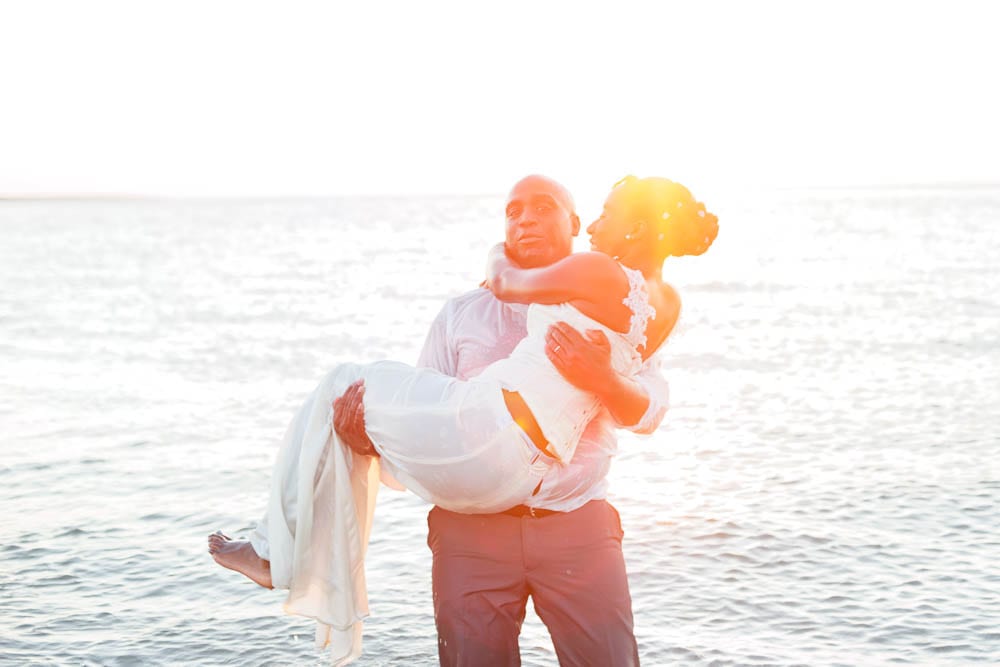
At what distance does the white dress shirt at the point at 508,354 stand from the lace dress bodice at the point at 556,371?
0.20 metres

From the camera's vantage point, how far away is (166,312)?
30.8m

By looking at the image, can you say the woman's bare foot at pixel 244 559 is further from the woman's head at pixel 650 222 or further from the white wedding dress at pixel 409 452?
the woman's head at pixel 650 222

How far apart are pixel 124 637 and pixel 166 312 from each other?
23802 millimetres

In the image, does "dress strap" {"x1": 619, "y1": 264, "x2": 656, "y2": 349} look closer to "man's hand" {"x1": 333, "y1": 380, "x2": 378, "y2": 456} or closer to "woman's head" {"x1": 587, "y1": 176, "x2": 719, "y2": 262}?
"woman's head" {"x1": 587, "y1": 176, "x2": 719, "y2": 262}

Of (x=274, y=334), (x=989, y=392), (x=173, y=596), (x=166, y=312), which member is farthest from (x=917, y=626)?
(x=166, y=312)

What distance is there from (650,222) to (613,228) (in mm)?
138

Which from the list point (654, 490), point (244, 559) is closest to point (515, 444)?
point (244, 559)

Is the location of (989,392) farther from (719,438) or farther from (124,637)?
(124,637)

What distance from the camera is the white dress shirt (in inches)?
171

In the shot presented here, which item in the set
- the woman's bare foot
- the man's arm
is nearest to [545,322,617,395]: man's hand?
the man's arm

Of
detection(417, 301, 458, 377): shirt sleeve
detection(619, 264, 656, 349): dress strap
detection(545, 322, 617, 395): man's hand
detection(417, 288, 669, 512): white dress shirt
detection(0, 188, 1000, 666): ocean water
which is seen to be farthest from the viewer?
detection(0, 188, 1000, 666): ocean water

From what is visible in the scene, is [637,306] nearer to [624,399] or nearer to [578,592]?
[624,399]

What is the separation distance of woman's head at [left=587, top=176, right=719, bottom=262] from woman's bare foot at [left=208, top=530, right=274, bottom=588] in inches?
68.9

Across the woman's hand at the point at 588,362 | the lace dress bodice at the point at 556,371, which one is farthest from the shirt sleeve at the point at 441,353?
the woman's hand at the point at 588,362
